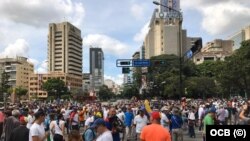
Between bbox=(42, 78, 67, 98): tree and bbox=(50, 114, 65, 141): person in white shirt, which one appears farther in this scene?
bbox=(42, 78, 67, 98): tree

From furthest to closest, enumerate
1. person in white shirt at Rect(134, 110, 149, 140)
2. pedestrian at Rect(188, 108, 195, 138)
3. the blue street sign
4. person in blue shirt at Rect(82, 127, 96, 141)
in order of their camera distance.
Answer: the blue street sign
pedestrian at Rect(188, 108, 195, 138)
person in white shirt at Rect(134, 110, 149, 140)
person in blue shirt at Rect(82, 127, 96, 141)

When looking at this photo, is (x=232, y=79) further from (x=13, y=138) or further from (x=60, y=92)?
(x=60, y=92)

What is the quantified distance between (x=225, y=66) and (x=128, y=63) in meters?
32.9

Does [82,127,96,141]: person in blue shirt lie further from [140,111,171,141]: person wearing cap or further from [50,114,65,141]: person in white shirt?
[50,114,65,141]: person in white shirt

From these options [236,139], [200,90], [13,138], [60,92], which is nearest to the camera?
[236,139]

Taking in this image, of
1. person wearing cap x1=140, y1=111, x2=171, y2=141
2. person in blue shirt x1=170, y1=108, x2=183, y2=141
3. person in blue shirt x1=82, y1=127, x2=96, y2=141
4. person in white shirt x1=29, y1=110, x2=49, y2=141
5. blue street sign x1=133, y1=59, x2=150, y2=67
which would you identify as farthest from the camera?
blue street sign x1=133, y1=59, x2=150, y2=67

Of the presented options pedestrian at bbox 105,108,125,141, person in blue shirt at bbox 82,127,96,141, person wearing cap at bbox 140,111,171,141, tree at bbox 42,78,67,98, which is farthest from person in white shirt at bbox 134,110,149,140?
tree at bbox 42,78,67,98

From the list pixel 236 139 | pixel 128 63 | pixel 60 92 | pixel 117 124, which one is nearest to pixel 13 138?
pixel 117 124

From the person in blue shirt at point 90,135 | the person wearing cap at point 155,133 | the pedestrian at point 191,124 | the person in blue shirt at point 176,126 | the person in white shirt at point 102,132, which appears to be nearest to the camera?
the person in white shirt at point 102,132

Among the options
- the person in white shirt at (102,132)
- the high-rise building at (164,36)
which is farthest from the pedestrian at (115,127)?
the high-rise building at (164,36)

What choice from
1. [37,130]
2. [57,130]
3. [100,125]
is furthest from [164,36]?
[100,125]

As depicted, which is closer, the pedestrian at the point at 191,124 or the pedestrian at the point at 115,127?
the pedestrian at the point at 115,127

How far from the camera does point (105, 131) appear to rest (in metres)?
8.30

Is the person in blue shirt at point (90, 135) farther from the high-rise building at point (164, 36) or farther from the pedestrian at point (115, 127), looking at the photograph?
the high-rise building at point (164, 36)
